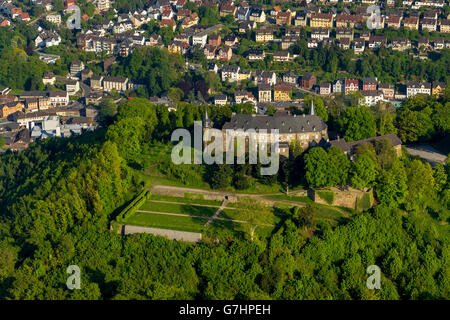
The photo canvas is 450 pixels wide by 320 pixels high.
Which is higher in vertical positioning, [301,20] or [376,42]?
[301,20]

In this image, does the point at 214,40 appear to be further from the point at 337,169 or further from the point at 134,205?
the point at 337,169

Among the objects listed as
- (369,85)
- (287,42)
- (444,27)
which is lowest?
(369,85)

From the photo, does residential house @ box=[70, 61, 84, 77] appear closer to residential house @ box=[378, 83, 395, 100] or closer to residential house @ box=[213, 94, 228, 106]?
residential house @ box=[213, 94, 228, 106]

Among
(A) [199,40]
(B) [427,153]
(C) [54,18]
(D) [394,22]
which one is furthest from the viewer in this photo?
(C) [54,18]

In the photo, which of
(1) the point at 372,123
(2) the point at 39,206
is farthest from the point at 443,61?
(2) the point at 39,206

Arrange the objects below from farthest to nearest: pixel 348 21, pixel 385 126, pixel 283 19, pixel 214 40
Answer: pixel 283 19 < pixel 348 21 < pixel 214 40 < pixel 385 126

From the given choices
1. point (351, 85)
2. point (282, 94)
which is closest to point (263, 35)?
point (282, 94)

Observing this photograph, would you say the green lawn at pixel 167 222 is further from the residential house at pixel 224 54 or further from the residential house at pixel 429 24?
the residential house at pixel 429 24

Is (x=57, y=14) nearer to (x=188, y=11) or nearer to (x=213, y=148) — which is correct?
(x=188, y=11)
